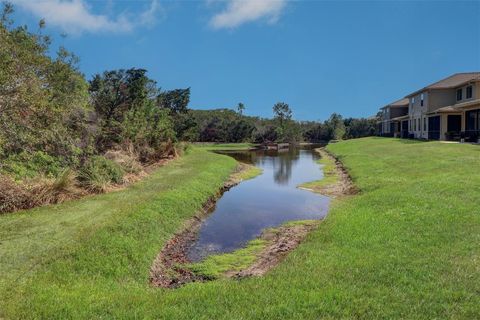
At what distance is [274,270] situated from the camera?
7984 mm

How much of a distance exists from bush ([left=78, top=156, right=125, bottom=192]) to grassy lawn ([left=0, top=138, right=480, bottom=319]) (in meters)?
1.24

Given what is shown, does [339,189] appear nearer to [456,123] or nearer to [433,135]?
[456,123]

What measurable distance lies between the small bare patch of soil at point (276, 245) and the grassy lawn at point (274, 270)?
0.58 meters

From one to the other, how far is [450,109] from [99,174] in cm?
3367

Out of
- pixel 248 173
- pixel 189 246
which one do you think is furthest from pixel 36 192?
pixel 248 173

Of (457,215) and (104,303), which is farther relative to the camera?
(457,215)

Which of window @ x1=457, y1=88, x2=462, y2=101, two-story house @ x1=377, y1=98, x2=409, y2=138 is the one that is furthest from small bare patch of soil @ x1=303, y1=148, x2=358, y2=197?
two-story house @ x1=377, y1=98, x2=409, y2=138

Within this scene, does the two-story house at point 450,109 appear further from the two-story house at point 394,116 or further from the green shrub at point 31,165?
the green shrub at point 31,165

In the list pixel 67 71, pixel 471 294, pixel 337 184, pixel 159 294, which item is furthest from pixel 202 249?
pixel 337 184

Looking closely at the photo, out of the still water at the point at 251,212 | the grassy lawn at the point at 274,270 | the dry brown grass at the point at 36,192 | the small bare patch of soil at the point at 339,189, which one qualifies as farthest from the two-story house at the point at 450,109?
the dry brown grass at the point at 36,192

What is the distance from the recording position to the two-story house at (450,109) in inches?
1446

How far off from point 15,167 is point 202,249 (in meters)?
6.01

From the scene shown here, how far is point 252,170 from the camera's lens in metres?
31.0

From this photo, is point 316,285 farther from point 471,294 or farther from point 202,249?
point 202,249
